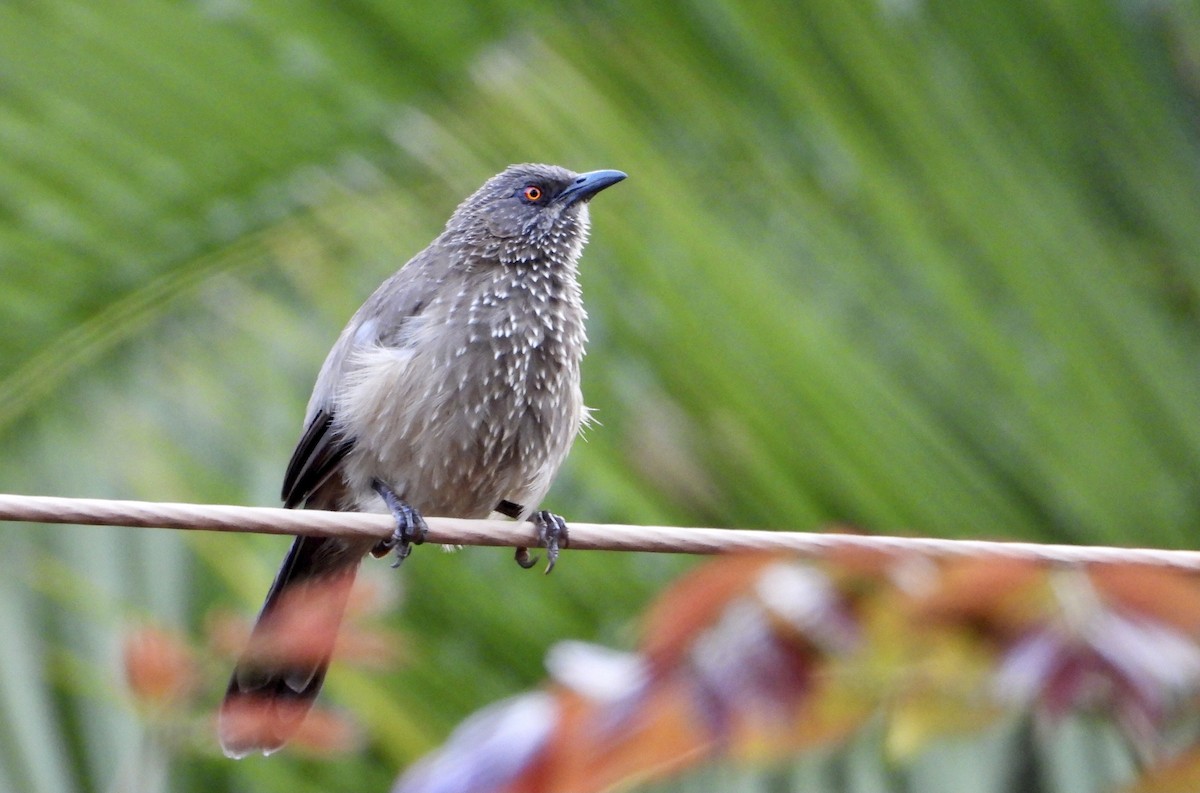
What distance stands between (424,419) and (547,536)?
717mm

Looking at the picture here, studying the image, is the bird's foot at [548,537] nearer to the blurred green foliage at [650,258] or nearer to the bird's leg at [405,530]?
the blurred green foliage at [650,258]

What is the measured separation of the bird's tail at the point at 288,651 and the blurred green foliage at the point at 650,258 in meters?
0.14

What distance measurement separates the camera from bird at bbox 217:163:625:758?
4746 mm

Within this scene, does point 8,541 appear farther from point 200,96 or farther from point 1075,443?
point 1075,443

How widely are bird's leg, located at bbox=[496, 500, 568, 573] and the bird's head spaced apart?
0.81m

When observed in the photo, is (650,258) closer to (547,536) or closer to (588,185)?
(588,185)

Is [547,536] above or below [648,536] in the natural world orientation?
above

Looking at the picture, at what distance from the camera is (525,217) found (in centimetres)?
521


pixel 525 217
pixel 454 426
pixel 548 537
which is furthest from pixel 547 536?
pixel 525 217

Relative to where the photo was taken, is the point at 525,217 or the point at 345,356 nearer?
the point at 345,356

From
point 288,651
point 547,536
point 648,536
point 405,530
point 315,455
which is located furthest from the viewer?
point 315,455

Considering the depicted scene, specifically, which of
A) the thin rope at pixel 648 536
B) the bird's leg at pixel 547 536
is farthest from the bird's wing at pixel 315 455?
the thin rope at pixel 648 536

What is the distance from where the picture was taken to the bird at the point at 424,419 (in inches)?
187

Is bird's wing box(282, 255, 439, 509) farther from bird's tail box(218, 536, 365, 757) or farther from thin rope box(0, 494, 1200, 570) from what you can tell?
thin rope box(0, 494, 1200, 570)
